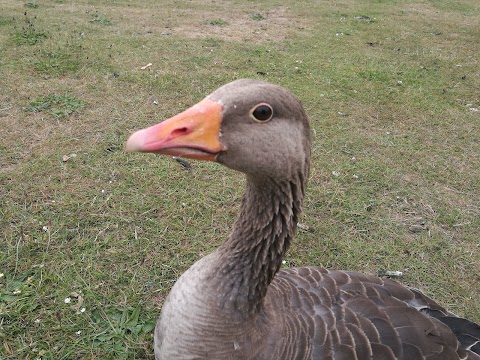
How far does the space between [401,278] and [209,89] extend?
14.0 feet

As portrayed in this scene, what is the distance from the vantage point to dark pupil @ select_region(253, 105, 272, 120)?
→ 196cm

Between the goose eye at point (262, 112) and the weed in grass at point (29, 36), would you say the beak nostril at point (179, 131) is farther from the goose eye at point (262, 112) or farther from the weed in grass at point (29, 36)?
the weed in grass at point (29, 36)

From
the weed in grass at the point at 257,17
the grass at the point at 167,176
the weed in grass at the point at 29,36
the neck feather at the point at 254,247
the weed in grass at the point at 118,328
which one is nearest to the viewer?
the neck feather at the point at 254,247

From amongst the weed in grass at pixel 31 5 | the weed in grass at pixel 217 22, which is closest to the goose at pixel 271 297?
the weed in grass at pixel 217 22

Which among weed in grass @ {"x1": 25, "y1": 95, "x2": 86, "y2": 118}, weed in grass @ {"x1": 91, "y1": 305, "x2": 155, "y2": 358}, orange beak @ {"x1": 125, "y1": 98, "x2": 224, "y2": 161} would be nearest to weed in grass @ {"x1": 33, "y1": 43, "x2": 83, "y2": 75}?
weed in grass @ {"x1": 25, "y1": 95, "x2": 86, "y2": 118}

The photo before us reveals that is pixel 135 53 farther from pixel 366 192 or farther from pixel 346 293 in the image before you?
pixel 346 293

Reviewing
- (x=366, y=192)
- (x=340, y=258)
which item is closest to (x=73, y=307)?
(x=340, y=258)

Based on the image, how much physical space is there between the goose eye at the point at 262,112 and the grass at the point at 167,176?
2055mm

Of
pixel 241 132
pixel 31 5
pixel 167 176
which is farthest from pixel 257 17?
pixel 241 132

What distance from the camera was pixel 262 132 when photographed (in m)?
2.00

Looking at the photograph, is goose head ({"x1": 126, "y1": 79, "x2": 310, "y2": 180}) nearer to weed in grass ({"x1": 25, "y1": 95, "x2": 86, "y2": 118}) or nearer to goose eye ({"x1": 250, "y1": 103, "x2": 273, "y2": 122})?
goose eye ({"x1": 250, "y1": 103, "x2": 273, "y2": 122})

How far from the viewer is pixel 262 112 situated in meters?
1.98

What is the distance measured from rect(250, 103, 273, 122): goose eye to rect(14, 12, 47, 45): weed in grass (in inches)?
286

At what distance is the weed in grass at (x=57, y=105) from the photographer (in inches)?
223
